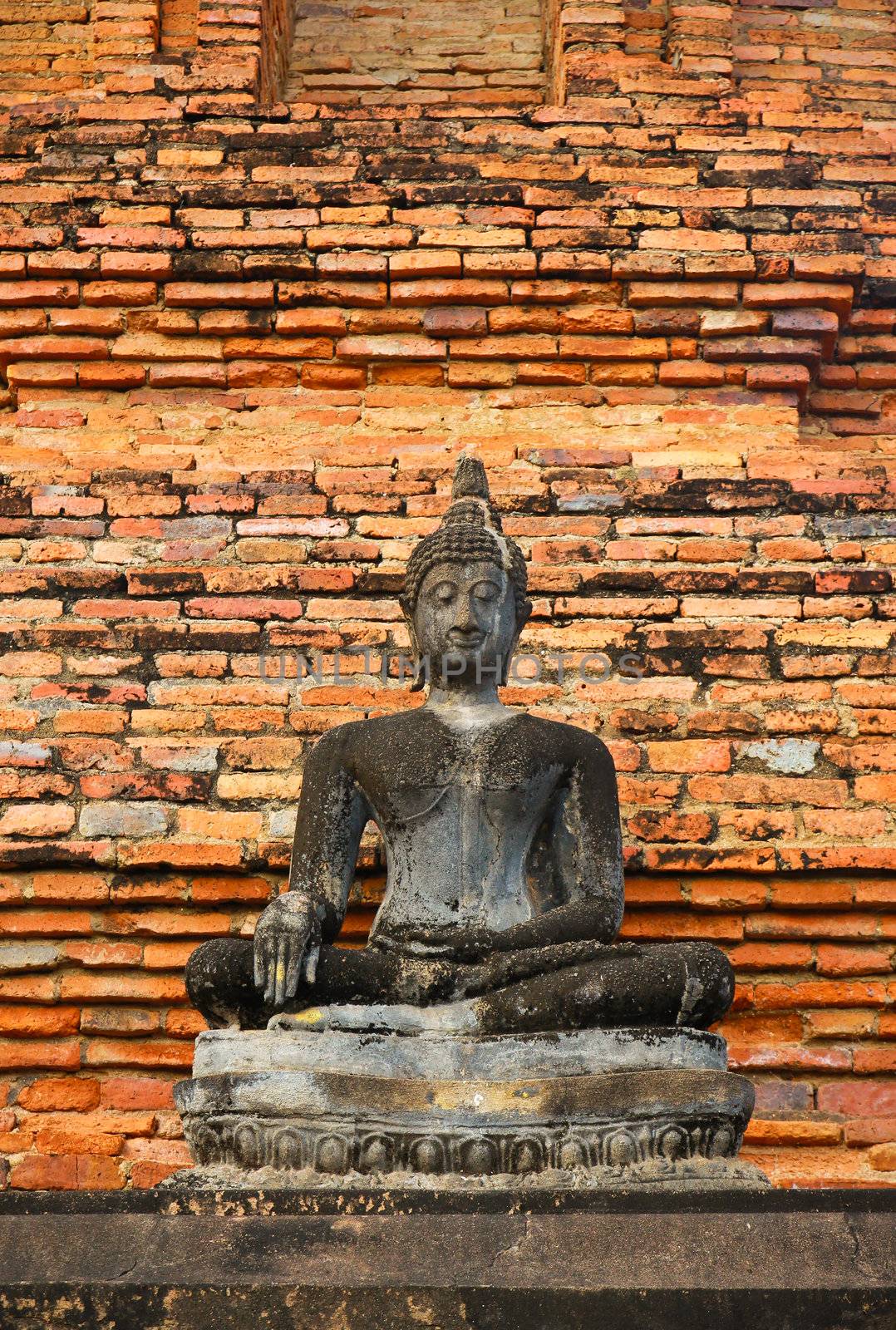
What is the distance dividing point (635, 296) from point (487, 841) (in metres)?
2.75

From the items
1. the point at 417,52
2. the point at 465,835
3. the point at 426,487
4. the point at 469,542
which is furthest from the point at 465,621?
the point at 417,52

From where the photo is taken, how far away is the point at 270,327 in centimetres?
688

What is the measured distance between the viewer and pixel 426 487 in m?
6.56

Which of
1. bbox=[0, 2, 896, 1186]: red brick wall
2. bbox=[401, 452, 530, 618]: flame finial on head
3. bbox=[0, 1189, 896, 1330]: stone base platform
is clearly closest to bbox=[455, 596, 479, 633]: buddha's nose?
bbox=[401, 452, 530, 618]: flame finial on head

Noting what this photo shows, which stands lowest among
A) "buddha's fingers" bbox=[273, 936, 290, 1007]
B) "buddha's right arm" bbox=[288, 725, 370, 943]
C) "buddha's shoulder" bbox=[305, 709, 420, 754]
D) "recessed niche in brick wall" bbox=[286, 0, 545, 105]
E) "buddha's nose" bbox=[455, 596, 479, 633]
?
"buddha's fingers" bbox=[273, 936, 290, 1007]

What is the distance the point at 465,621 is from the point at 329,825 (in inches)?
24.8

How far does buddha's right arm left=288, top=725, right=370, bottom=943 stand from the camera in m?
4.95

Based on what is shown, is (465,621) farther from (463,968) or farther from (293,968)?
(293,968)

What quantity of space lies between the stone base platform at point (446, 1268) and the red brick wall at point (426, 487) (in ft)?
6.42

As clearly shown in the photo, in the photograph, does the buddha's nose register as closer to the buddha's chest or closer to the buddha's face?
the buddha's face

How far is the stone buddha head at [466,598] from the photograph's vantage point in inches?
201

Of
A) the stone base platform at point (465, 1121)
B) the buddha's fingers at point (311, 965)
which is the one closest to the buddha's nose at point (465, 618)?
the buddha's fingers at point (311, 965)

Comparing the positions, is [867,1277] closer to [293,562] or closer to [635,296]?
[293,562]

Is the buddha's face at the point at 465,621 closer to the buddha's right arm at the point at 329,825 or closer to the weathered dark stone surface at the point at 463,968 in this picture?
the weathered dark stone surface at the point at 463,968
